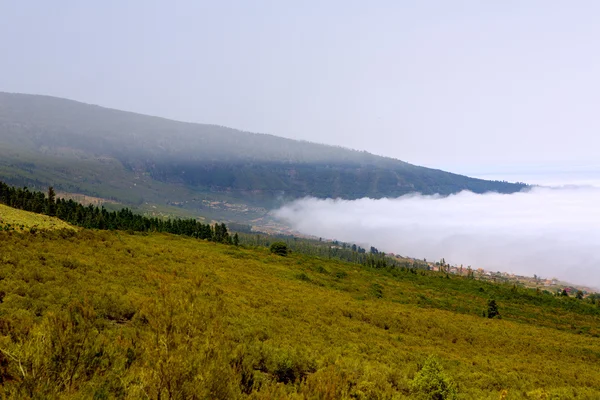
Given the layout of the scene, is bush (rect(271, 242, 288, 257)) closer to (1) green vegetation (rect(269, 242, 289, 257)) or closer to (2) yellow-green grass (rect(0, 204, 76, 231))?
(1) green vegetation (rect(269, 242, 289, 257))

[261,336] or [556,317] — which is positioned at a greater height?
[261,336]

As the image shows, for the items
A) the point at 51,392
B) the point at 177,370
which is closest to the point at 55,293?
the point at 51,392

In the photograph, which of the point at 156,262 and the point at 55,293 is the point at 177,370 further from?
the point at 156,262

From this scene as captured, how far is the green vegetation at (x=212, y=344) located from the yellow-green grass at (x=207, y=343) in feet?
0.17

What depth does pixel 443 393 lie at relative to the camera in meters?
13.6

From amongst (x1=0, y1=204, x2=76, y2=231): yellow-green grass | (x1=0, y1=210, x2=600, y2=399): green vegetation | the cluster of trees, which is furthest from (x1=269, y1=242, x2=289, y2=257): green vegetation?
(x1=0, y1=204, x2=76, y2=231): yellow-green grass

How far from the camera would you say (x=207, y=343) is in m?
7.75

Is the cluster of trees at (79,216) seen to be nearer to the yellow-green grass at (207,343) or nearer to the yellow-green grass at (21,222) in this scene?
the yellow-green grass at (21,222)

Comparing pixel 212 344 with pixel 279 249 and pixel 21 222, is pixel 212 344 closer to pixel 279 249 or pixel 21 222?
pixel 21 222

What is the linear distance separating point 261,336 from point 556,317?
90098 millimetres

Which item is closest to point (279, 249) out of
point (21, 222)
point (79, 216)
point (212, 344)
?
point (21, 222)

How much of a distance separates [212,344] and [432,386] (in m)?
11.2

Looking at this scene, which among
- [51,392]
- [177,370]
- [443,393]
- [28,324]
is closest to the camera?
[51,392]

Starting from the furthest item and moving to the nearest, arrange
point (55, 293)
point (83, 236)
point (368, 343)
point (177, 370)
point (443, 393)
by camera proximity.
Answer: point (83, 236)
point (368, 343)
point (55, 293)
point (443, 393)
point (177, 370)
